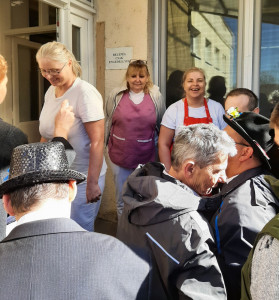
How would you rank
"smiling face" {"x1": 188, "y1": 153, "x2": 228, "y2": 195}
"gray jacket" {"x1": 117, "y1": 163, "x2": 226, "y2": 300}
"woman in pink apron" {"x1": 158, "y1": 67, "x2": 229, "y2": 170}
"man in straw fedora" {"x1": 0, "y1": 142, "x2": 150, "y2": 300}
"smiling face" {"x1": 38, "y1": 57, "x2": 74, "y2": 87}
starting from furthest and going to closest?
"woman in pink apron" {"x1": 158, "y1": 67, "x2": 229, "y2": 170} < "smiling face" {"x1": 38, "y1": 57, "x2": 74, "y2": 87} < "smiling face" {"x1": 188, "y1": 153, "x2": 228, "y2": 195} < "gray jacket" {"x1": 117, "y1": 163, "x2": 226, "y2": 300} < "man in straw fedora" {"x1": 0, "y1": 142, "x2": 150, "y2": 300}

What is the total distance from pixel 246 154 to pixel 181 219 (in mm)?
657

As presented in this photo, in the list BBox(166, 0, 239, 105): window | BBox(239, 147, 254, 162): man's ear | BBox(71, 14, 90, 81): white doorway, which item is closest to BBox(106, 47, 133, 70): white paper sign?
BBox(71, 14, 90, 81): white doorway

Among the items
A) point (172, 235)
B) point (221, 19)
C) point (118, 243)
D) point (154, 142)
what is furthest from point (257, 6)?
point (118, 243)

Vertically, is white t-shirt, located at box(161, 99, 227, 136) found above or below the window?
below

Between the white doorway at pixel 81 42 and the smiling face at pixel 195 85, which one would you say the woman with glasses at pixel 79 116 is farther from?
the white doorway at pixel 81 42

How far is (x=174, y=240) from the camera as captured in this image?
58.5 inches

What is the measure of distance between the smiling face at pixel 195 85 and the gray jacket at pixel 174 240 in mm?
2227

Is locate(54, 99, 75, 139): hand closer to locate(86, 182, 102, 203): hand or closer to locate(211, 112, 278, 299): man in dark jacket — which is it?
Answer: locate(86, 182, 102, 203): hand

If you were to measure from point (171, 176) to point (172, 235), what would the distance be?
1.20 ft

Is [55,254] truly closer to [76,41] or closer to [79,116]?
[79,116]

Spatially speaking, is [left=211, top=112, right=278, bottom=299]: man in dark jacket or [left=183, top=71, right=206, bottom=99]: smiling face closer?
[left=211, top=112, right=278, bottom=299]: man in dark jacket

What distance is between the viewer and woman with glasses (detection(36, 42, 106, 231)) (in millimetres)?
2641

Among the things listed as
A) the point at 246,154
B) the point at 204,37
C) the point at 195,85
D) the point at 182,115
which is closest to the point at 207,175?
the point at 246,154

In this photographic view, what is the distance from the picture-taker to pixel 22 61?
5219mm
